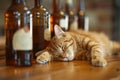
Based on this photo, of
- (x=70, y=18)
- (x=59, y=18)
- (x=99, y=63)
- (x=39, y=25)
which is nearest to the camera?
(x=99, y=63)

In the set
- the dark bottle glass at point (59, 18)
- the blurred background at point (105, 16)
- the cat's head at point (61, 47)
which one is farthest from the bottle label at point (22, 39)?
the blurred background at point (105, 16)

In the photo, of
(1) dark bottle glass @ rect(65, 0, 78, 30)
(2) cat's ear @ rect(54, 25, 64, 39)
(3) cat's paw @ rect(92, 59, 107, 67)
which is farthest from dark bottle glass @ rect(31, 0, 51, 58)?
(1) dark bottle glass @ rect(65, 0, 78, 30)

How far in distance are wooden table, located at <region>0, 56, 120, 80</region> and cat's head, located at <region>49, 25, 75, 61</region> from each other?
0.39ft

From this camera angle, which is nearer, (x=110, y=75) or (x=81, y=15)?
(x=110, y=75)

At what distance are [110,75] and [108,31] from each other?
2.34 metres

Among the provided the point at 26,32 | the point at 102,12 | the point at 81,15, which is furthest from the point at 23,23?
the point at 102,12

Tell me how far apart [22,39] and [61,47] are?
286mm

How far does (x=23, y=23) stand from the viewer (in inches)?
38.4

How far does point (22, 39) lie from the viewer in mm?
952

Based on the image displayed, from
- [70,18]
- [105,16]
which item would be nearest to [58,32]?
[70,18]

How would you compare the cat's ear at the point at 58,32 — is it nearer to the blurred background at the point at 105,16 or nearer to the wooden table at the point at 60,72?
the wooden table at the point at 60,72

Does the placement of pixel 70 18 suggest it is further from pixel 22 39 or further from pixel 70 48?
pixel 22 39

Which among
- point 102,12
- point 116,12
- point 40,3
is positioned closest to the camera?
point 40,3

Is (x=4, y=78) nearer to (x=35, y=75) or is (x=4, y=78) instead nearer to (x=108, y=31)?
(x=35, y=75)
